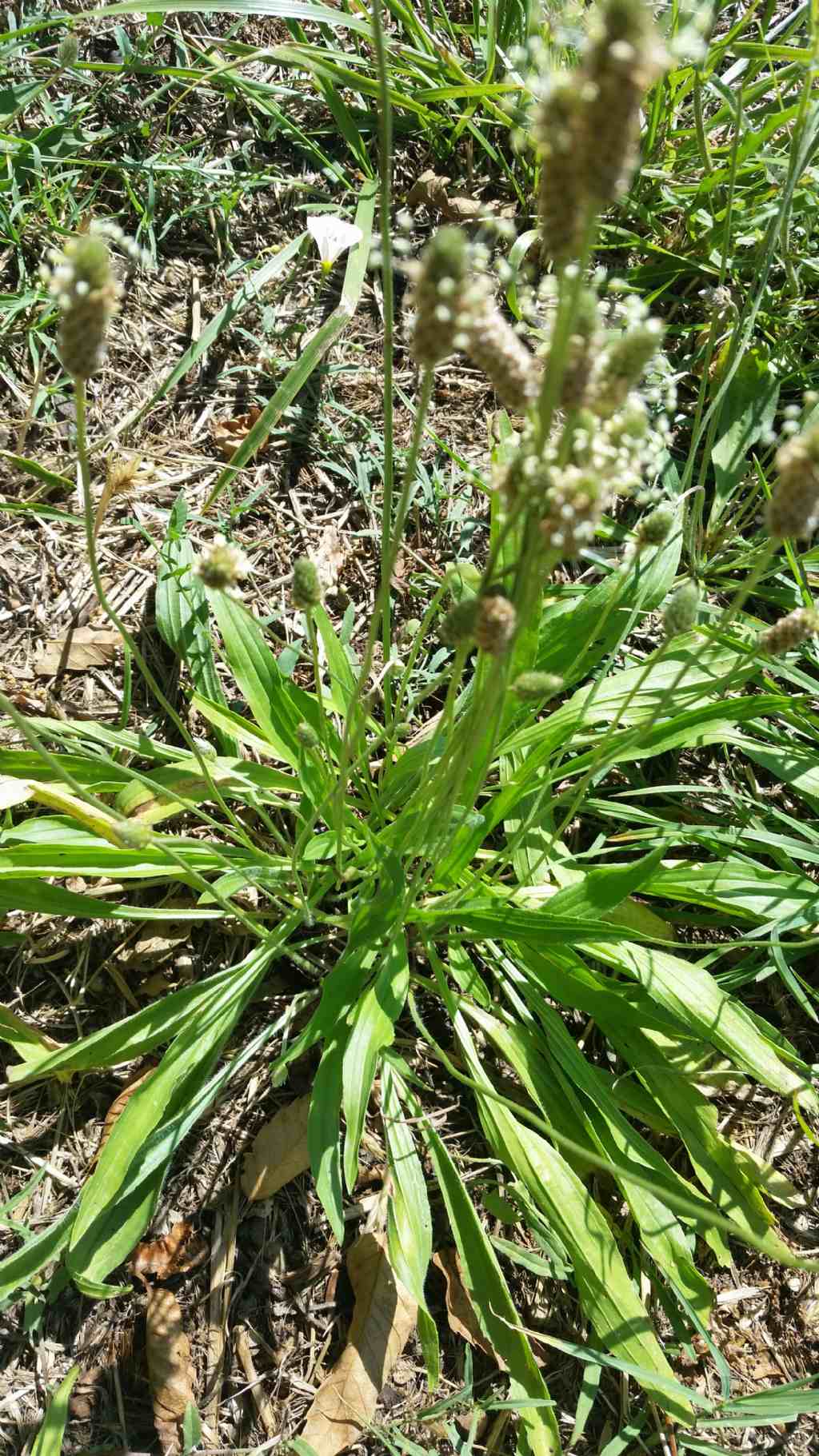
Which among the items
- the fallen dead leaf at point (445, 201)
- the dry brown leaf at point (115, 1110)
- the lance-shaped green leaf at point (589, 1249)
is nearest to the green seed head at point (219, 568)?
the lance-shaped green leaf at point (589, 1249)

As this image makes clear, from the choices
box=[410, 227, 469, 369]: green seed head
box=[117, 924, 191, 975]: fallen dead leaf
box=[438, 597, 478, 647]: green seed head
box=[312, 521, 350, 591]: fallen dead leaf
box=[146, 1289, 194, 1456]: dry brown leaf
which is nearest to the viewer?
box=[410, 227, 469, 369]: green seed head

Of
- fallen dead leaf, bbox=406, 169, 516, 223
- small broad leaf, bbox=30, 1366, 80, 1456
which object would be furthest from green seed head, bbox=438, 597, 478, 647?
fallen dead leaf, bbox=406, 169, 516, 223

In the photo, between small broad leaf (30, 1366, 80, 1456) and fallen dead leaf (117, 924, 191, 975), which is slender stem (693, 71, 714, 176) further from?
small broad leaf (30, 1366, 80, 1456)

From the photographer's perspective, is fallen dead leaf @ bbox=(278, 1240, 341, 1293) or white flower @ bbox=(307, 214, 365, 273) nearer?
fallen dead leaf @ bbox=(278, 1240, 341, 1293)

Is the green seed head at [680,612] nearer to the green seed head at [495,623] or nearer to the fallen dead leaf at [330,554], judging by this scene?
the green seed head at [495,623]

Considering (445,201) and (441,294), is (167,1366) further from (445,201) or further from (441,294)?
(445,201)

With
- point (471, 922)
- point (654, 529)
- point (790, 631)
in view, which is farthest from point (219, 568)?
point (471, 922)

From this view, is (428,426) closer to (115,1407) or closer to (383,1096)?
(383,1096)

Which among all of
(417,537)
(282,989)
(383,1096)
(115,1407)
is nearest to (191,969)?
(282,989)

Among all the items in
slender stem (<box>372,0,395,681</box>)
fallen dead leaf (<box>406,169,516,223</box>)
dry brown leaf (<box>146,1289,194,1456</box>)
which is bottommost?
dry brown leaf (<box>146,1289,194,1456</box>)
